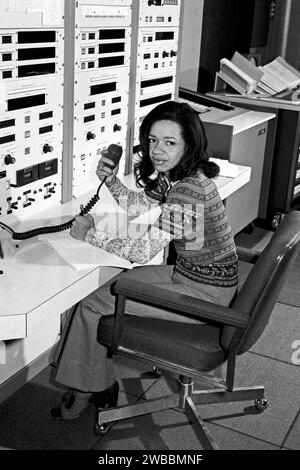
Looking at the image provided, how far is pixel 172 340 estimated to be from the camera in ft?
7.00

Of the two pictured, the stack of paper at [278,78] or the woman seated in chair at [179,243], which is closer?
the woman seated in chair at [179,243]

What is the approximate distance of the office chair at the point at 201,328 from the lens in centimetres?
197

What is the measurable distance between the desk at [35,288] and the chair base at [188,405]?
47cm

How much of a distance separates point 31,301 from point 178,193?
2.00 feet

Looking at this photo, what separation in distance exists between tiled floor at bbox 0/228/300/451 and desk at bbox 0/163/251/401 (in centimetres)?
15

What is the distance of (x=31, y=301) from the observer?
1818mm

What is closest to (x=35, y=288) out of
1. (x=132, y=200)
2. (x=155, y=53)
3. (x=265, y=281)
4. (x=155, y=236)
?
(x=155, y=236)

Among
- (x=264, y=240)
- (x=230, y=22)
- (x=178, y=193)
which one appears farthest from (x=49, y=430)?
(x=230, y=22)

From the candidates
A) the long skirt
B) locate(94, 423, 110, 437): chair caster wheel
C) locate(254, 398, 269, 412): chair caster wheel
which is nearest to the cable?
the long skirt

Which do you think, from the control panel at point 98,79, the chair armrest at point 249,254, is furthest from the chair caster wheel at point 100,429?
the control panel at point 98,79

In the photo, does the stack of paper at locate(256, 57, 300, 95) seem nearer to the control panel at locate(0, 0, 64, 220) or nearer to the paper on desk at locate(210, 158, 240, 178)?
the paper on desk at locate(210, 158, 240, 178)

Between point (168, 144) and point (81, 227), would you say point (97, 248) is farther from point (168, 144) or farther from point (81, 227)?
point (168, 144)

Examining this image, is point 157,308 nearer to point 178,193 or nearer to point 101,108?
point 178,193

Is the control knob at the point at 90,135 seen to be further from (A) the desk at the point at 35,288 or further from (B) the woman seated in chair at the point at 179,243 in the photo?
(B) the woman seated in chair at the point at 179,243
